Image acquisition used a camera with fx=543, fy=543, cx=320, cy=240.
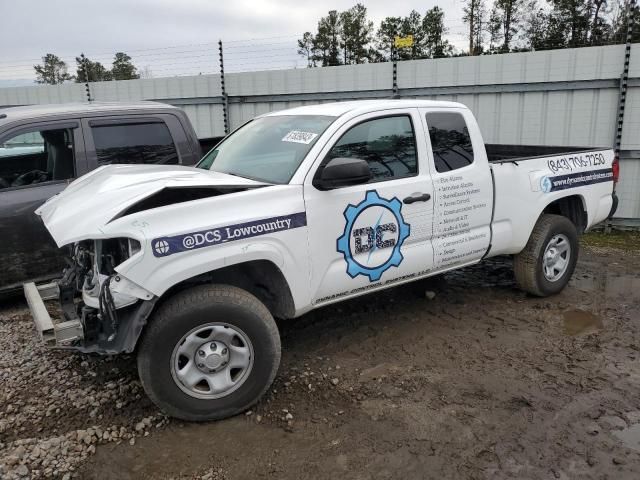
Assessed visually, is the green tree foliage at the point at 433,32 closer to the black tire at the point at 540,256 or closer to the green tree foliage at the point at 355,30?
the green tree foliage at the point at 355,30

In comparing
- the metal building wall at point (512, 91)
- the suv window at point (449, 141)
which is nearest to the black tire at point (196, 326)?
the suv window at point (449, 141)

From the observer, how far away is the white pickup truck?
3.12 metres

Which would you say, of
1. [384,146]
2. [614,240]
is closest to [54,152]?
[384,146]

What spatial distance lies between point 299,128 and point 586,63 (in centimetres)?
561

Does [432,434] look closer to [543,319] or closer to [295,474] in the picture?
[295,474]

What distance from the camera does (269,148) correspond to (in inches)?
164

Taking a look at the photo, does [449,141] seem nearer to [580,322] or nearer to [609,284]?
[580,322]

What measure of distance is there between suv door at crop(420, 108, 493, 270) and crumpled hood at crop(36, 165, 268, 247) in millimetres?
1622

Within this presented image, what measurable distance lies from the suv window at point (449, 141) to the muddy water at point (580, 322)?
1.70 meters

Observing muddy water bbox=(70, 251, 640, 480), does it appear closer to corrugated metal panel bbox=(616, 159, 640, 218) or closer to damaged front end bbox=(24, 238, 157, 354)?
damaged front end bbox=(24, 238, 157, 354)

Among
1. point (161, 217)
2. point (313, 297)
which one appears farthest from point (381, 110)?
point (161, 217)

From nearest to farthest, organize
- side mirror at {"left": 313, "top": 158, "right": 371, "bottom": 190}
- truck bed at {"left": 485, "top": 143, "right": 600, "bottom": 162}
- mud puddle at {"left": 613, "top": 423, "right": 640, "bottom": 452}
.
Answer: mud puddle at {"left": 613, "top": 423, "right": 640, "bottom": 452}
side mirror at {"left": 313, "top": 158, "right": 371, "bottom": 190}
truck bed at {"left": 485, "top": 143, "right": 600, "bottom": 162}

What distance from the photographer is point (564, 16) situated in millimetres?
26766

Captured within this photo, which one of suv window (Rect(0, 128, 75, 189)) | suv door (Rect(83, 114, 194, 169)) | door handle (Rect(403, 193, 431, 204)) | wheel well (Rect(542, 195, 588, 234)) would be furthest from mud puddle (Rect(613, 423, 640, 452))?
suv window (Rect(0, 128, 75, 189))
